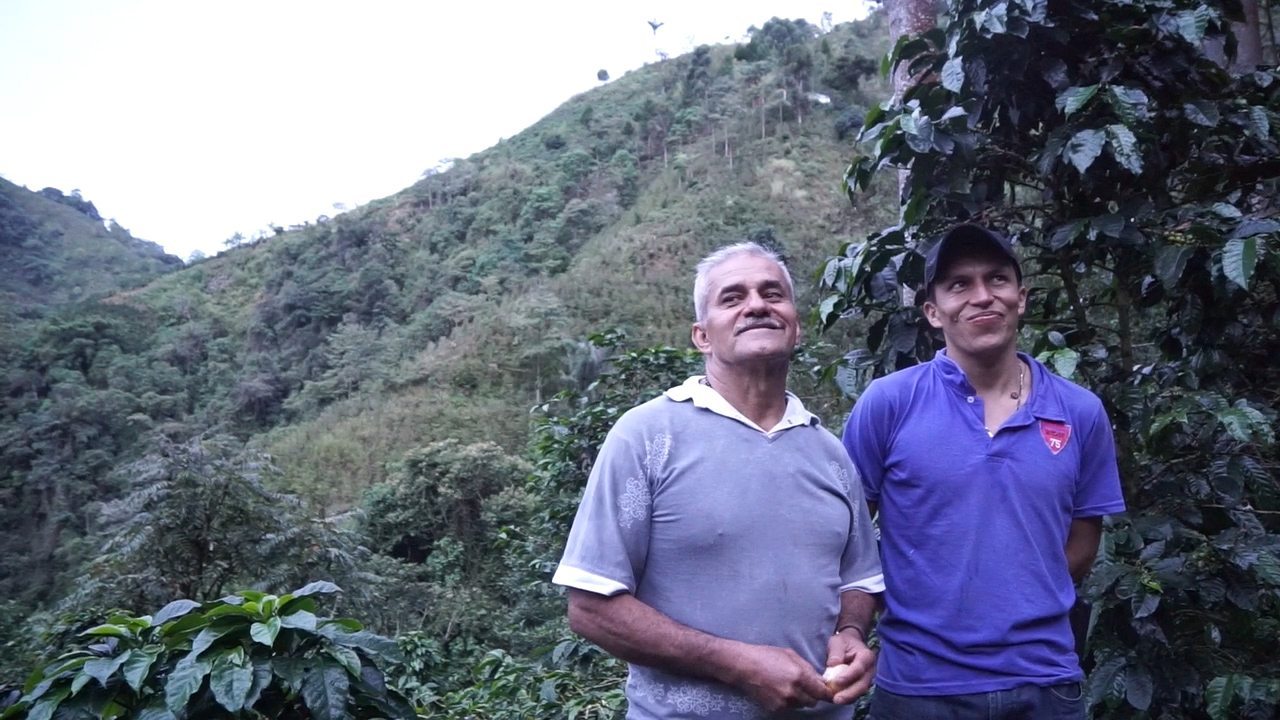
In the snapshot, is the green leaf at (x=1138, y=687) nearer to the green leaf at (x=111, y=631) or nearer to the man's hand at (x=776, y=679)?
the man's hand at (x=776, y=679)

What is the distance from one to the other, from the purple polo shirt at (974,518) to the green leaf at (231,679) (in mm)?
1185

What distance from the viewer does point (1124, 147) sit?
6.15 feet

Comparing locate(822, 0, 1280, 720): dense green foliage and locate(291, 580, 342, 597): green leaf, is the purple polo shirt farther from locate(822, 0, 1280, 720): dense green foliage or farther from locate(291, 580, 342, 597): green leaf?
locate(291, 580, 342, 597): green leaf

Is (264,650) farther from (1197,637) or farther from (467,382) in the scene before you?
(467,382)

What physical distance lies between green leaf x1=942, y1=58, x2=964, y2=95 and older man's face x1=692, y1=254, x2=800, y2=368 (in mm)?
892

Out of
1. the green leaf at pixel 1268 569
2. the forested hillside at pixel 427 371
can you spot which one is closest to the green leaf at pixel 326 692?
the forested hillside at pixel 427 371

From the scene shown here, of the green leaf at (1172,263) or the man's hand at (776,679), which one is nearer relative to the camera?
the man's hand at (776,679)

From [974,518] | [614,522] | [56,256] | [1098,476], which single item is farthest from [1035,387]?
[56,256]

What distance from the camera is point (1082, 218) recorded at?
2.12 meters

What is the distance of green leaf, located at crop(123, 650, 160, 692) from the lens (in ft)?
5.37

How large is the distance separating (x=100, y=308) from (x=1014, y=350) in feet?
111

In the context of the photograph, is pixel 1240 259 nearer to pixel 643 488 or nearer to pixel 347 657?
pixel 643 488

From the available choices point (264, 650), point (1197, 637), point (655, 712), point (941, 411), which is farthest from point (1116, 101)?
point (264, 650)

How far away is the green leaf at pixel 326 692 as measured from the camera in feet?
5.52
